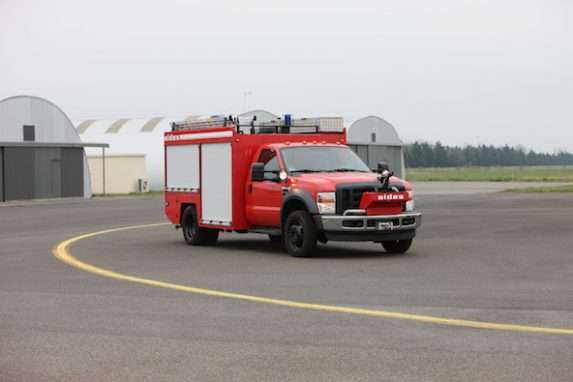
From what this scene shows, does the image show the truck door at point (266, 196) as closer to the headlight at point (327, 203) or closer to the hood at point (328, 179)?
the hood at point (328, 179)

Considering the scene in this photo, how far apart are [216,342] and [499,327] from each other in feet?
8.51

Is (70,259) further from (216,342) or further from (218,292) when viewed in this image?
(216,342)

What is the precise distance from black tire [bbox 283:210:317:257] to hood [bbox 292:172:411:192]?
1.56 feet

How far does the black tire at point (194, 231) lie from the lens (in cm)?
1745

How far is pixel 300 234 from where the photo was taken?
48.7 feet

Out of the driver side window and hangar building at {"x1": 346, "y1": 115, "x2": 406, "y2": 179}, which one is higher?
hangar building at {"x1": 346, "y1": 115, "x2": 406, "y2": 179}

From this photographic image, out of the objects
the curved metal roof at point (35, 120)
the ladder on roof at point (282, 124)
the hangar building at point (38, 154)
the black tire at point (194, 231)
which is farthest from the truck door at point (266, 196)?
the curved metal roof at point (35, 120)

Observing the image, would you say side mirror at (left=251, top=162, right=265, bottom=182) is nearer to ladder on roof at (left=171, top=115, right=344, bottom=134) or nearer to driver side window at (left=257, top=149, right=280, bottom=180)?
driver side window at (left=257, top=149, right=280, bottom=180)

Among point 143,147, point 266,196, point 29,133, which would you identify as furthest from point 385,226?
point 143,147

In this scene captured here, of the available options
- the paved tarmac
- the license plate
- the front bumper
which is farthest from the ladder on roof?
the license plate

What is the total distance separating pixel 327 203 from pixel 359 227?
0.64 m

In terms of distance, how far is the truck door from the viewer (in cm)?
1555

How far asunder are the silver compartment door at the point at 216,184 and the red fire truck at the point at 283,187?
0.7 inches

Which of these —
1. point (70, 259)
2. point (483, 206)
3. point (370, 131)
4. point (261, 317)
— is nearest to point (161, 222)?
point (70, 259)
